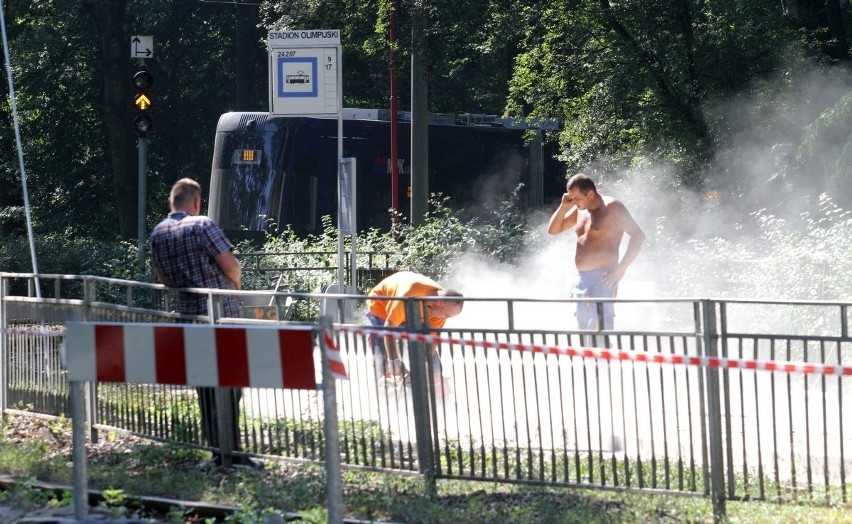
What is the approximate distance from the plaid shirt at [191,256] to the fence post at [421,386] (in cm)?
148

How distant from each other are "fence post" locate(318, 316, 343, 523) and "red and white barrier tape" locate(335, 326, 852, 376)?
147 centimetres

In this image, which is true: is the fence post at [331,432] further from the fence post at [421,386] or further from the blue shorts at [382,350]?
the blue shorts at [382,350]

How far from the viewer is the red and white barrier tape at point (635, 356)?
18.8 ft

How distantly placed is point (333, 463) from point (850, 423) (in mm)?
2873

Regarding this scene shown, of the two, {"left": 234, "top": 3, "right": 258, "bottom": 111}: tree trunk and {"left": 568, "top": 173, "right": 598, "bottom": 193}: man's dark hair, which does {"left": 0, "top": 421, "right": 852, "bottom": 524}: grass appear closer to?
{"left": 568, "top": 173, "right": 598, "bottom": 193}: man's dark hair

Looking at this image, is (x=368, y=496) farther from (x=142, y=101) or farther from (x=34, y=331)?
(x=142, y=101)

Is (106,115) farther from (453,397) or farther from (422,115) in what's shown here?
(453,397)

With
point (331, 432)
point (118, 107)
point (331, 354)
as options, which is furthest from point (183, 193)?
point (118, 107)

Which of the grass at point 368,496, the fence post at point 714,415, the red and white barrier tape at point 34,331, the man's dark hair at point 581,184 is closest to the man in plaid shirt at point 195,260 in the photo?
the grass at point 368,496

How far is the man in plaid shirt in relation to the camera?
7953 mm

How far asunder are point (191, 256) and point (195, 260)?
0.12ft

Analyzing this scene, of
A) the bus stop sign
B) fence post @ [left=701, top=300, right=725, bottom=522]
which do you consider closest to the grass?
fence post @ [left=701, top=300, right=725, bottom=522]

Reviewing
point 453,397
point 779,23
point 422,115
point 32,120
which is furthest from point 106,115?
point 453,397

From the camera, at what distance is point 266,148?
23.1 metres
